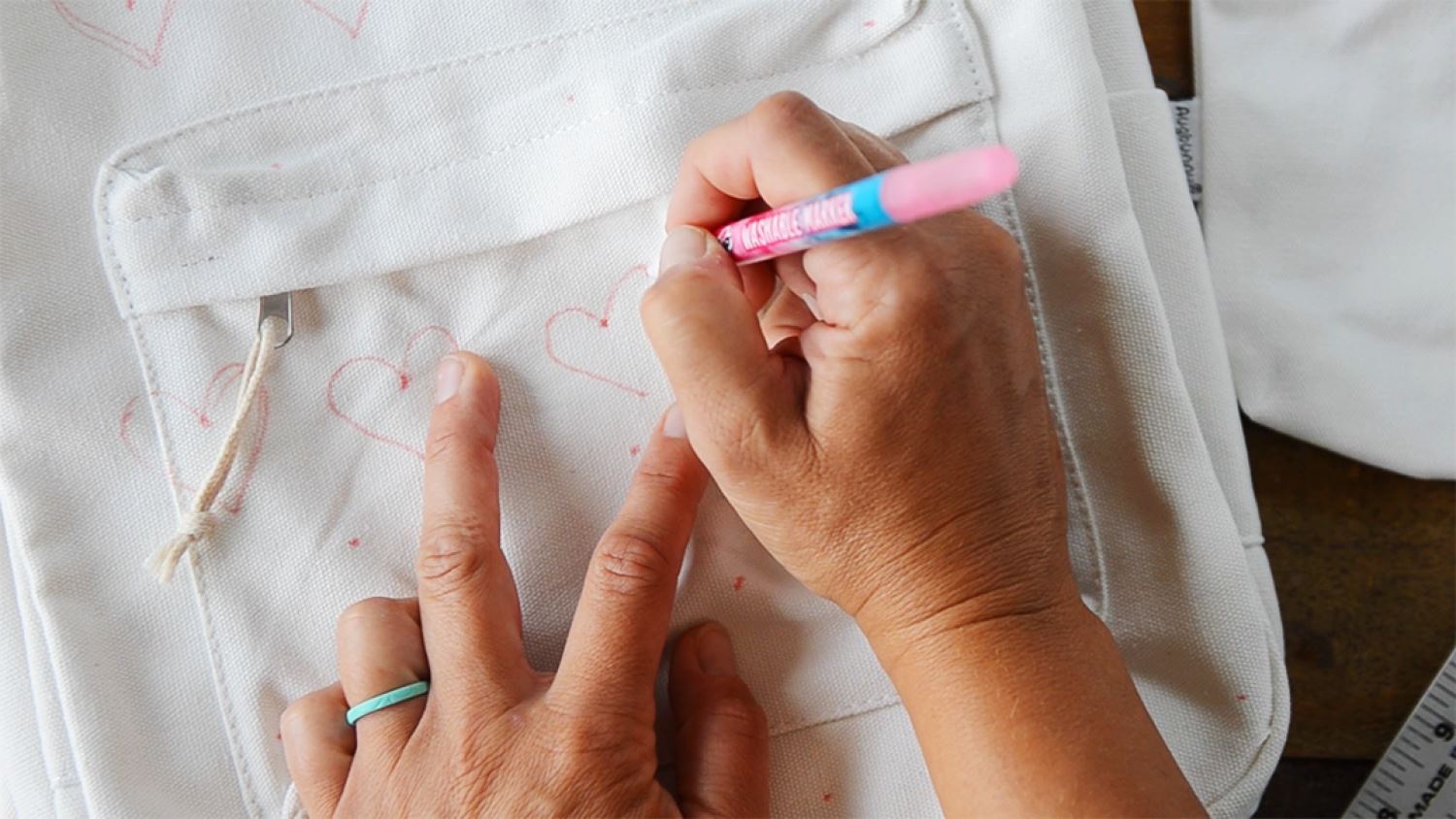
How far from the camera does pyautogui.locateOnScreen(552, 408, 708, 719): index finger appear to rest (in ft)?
1.90

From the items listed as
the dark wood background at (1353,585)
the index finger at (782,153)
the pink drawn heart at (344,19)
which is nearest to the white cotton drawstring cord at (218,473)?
the pink drawn heart at (344,19)

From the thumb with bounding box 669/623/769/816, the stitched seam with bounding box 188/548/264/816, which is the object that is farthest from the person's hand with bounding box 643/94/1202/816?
the stitched seam with bounding box 188/548/264/816

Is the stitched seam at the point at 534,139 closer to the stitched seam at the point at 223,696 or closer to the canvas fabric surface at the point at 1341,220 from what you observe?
the stitched seam at the point at 223,696

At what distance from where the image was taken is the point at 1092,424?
64 cm

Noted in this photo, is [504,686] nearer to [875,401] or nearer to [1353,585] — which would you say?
[875,401]

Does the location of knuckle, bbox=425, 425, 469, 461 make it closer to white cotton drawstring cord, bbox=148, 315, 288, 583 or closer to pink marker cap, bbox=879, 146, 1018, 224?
white cotton drawstring cord, bbox=148, 315, 288, 583

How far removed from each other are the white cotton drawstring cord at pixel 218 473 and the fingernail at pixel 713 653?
0.32 meters

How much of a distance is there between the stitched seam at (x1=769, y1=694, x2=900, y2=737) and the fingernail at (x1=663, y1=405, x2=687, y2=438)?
0.21m

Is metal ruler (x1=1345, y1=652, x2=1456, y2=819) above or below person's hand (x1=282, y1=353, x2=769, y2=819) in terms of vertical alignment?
below

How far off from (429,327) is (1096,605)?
0.48m

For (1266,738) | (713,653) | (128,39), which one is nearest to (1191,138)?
(1266,738)

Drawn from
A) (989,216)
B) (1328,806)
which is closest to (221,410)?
(989,216)

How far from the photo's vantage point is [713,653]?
0.63m

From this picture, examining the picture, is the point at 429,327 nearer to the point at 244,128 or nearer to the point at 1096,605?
the point at 244,128
